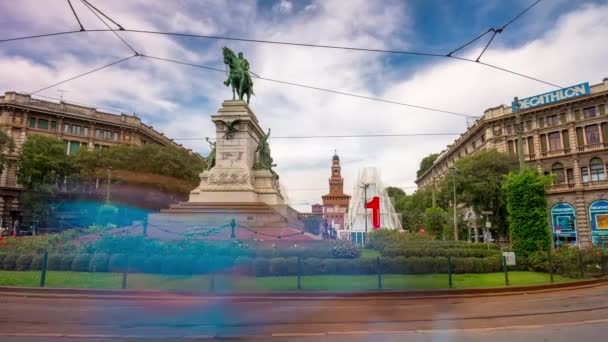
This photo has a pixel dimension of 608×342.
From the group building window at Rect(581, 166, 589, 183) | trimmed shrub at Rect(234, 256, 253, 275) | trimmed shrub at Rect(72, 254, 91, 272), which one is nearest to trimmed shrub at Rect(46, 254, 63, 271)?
trimmed shrub at Rect(72, 254, 91, 272)

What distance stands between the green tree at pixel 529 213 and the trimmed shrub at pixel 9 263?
78.8ft

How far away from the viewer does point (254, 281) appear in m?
15.0

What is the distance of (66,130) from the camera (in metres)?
60.9

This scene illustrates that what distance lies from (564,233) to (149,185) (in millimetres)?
52909

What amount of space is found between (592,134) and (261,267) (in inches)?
1978

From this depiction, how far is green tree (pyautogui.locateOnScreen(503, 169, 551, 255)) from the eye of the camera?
64.4ft

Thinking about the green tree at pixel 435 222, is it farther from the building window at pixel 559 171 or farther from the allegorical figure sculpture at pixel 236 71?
the allegorical figure sculpture at pixel 236 71

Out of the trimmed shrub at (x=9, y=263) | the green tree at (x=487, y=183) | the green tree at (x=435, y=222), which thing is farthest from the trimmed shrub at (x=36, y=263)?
the green tree at (x=435, y=222)

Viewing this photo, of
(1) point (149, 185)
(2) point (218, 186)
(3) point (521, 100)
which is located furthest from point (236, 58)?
(3) point (521, 100)

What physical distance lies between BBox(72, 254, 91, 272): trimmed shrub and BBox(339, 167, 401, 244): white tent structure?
41.1m

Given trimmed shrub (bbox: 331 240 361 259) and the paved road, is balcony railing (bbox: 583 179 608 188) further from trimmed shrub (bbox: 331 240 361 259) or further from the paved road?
trimmed shrub (bbox: 331 240 361 259)

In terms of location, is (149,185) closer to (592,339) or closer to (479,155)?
(479,155)

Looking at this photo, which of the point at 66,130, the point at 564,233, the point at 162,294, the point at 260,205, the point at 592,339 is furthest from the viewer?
the point at 66,130

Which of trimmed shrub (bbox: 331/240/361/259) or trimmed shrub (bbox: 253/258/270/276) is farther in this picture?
trimmed shrub (bbox: 331/240/361/259)
